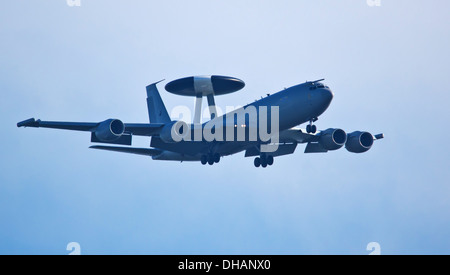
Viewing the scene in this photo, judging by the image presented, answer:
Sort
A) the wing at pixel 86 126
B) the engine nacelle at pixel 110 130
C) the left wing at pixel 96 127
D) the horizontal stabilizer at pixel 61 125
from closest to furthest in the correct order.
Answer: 1. the horizontal stabilizer at pixel 61 125
2. the wing at pixel 86 126
3. the left wing at pixel 96 127
4. the engine nacelle at pixel 110 130

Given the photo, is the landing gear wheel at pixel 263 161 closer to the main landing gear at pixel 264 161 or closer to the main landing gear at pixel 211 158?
the main landing gear at pixel 264 161

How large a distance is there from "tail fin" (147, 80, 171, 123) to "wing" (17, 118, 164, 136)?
465 inches

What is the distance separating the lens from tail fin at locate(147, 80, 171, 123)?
71.2 meters

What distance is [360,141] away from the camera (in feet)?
213


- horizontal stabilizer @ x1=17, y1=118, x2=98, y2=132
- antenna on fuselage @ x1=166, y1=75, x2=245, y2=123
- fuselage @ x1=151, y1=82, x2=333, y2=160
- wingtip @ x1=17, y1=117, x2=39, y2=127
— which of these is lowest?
wingtip @ x1=17, y1=117, x2=39, y2=127

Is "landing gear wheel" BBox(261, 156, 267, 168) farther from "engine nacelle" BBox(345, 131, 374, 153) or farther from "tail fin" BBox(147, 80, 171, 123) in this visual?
"tail fin" BBox(147, 80, 171, 123)

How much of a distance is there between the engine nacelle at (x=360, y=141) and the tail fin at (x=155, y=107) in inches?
745

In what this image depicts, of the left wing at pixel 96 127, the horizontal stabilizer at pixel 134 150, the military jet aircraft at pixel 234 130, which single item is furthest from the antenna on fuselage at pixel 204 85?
the left wing at pixel 96 127

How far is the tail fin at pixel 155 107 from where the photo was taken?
2803 inches

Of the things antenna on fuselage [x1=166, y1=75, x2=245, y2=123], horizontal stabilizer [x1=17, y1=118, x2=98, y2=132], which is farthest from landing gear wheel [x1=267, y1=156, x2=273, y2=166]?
horizontal stabilizer [x1=17, y1=118, x2=98, y2=132]
